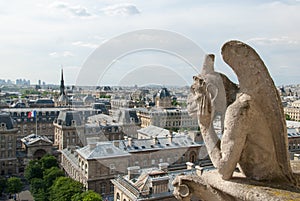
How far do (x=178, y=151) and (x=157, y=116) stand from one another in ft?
68.8

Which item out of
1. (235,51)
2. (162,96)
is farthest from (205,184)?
(162,96)

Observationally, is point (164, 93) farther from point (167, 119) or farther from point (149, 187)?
point (149, 187)

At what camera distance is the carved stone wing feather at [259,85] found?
5.46 metres

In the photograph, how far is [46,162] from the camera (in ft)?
153

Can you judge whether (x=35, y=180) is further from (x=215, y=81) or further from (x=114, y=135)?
(x=215, y=81)

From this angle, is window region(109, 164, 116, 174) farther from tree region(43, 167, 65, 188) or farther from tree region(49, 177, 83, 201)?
tree region(43, 167, 65, 188)

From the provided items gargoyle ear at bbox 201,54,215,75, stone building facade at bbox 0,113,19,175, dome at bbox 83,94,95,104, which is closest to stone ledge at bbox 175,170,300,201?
gargoyle ear at bbox 201,54,215,75

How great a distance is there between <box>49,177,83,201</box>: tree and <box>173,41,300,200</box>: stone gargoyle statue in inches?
1146

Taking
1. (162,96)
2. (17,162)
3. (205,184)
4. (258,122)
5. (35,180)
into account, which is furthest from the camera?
(162,96)

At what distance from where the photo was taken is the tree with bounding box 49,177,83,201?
32.5 metres

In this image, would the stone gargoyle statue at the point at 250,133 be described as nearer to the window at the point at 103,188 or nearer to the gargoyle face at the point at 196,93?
the gargoyle face at the point at 196,93

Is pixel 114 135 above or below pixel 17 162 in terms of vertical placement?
above

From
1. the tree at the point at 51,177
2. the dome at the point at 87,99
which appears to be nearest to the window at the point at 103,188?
the tree at the point at 51,177

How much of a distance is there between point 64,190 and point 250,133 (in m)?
30.5
